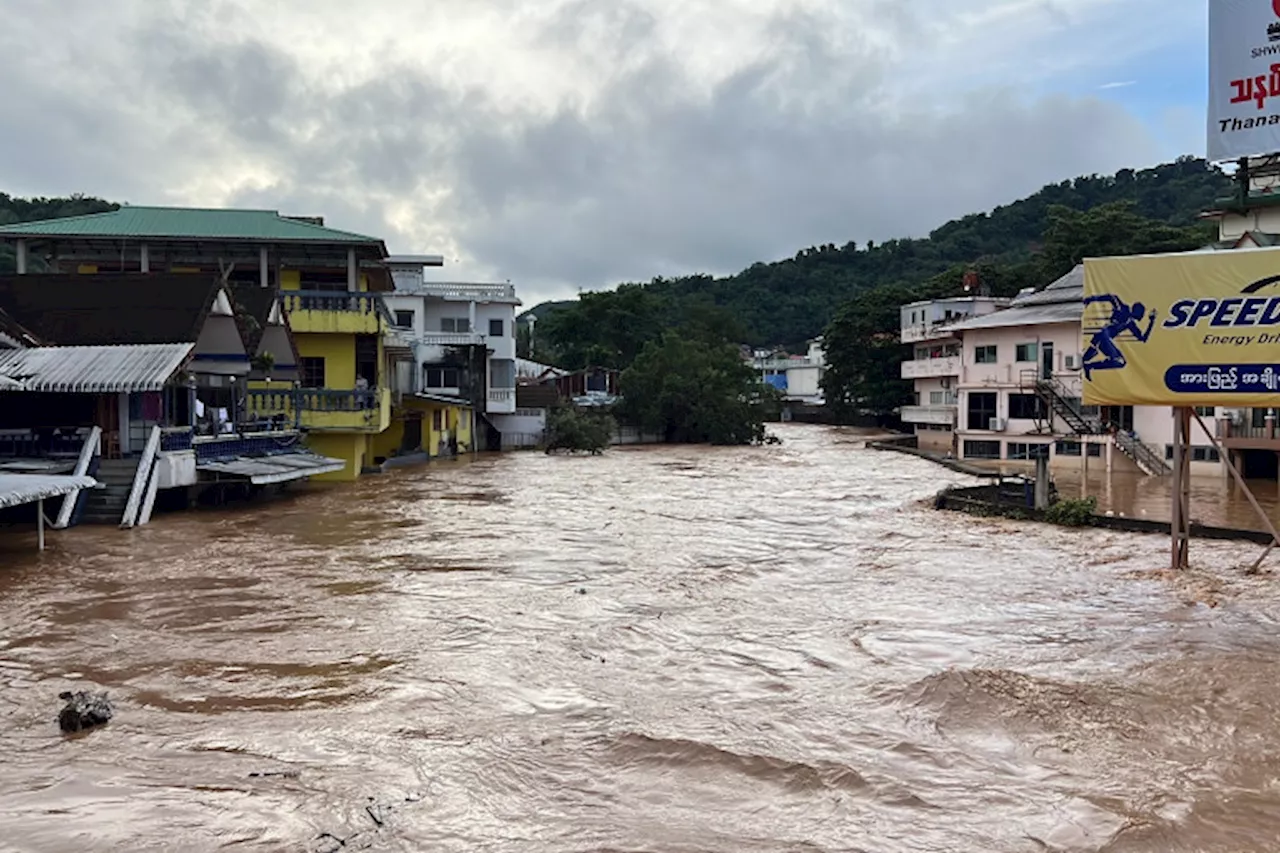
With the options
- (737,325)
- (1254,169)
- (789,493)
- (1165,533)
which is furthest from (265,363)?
(737,325)

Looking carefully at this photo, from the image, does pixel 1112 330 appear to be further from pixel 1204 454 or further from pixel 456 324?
pixel 456 324

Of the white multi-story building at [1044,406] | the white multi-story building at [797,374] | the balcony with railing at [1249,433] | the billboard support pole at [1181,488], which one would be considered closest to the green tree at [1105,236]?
the white multi-story building at [1044,406]

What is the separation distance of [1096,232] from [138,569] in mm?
55162

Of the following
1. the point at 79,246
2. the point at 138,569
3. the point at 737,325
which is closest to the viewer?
the point at 138,569

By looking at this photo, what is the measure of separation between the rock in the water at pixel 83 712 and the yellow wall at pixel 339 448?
875 inches

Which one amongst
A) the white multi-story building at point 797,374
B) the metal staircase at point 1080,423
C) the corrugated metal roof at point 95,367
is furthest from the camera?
the white multi-story building at point 797,374

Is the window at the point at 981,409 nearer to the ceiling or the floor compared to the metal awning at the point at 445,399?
nearer to the floor

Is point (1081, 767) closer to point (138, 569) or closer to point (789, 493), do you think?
point (138, 569)

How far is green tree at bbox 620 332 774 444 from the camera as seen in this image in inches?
2064

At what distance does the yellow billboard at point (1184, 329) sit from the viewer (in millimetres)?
12977

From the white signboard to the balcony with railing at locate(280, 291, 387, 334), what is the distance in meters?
27.0

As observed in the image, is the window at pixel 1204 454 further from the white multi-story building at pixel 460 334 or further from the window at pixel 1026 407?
the white multi-story building at pixel 460 334

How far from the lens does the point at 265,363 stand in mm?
26062

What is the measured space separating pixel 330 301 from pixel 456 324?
17329 millimetres
